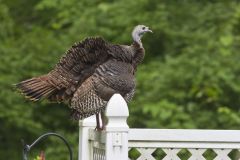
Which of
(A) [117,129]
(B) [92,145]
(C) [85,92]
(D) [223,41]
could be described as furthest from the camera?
(D) [223,41]

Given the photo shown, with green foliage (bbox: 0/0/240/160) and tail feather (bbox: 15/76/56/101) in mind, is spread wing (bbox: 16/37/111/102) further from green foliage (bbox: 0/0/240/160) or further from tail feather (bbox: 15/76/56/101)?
green foliage (bbox: 0/0/240/160)

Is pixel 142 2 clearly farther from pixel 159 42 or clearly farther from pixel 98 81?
pixel 98 81

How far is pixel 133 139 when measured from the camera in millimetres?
5328

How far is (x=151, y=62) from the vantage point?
11.2m

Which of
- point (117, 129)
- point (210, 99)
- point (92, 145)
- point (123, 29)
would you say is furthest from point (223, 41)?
point (117, 129)

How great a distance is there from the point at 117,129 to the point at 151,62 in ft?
21.3

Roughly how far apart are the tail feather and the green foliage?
4949mm

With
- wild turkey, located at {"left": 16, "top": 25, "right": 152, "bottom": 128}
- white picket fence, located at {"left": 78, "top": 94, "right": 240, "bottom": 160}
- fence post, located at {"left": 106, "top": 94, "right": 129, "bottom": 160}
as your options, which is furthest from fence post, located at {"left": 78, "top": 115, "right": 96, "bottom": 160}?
fence post, located at {"left": 106, "top": 94, "right": 129, "bottom": 160}

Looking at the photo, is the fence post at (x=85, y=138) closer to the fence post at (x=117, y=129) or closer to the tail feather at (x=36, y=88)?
the tail feather at (x=36, y=88)

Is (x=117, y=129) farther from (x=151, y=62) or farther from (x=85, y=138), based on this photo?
(x=151, y=62)

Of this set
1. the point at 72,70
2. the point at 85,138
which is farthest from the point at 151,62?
the point at 72,70

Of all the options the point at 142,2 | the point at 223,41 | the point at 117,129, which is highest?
the point at 142,2

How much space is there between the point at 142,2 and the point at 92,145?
6.02 m

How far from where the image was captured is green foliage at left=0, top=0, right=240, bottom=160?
34.5 ft
